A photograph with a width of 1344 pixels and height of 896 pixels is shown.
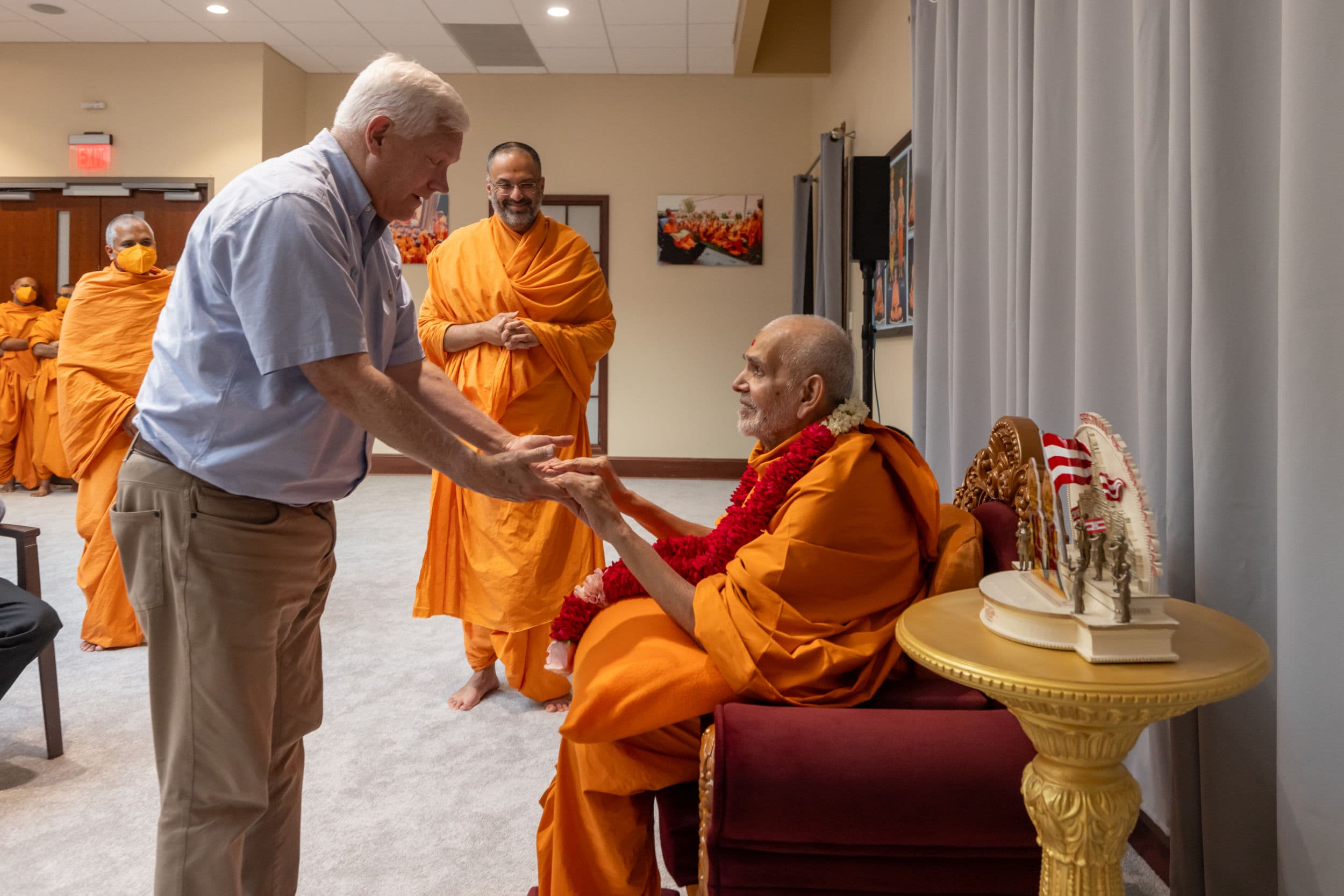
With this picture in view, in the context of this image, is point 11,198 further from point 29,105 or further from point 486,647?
point 486,647

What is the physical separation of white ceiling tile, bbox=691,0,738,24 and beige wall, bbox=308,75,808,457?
48.4 inches

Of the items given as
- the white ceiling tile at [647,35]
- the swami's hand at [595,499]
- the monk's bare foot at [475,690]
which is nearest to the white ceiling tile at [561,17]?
the white ceiling tile at [647,35]

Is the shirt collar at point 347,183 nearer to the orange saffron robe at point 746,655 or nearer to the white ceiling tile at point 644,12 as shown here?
the orange saffron robe at point 746,655

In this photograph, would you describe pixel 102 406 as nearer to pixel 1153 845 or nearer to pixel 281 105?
pixel 1153 845

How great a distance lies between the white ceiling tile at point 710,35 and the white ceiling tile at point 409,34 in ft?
6.05

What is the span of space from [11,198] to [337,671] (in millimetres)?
6932

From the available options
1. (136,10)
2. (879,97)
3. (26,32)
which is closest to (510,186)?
(879,97)

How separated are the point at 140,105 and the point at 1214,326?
8.41m

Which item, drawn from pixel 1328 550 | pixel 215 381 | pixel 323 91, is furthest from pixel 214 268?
pixel 323 91

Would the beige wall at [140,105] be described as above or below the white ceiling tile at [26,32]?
below

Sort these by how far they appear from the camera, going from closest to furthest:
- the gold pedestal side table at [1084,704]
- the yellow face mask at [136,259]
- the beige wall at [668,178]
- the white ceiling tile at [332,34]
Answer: the gold pedestal side table at [1084,704] < the yellow face mask at [136,259] < the white ceiling tile at [332,34] < the beige wall at [668,178]

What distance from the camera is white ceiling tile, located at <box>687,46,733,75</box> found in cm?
738

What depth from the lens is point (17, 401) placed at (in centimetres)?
758

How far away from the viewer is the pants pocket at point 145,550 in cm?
145
